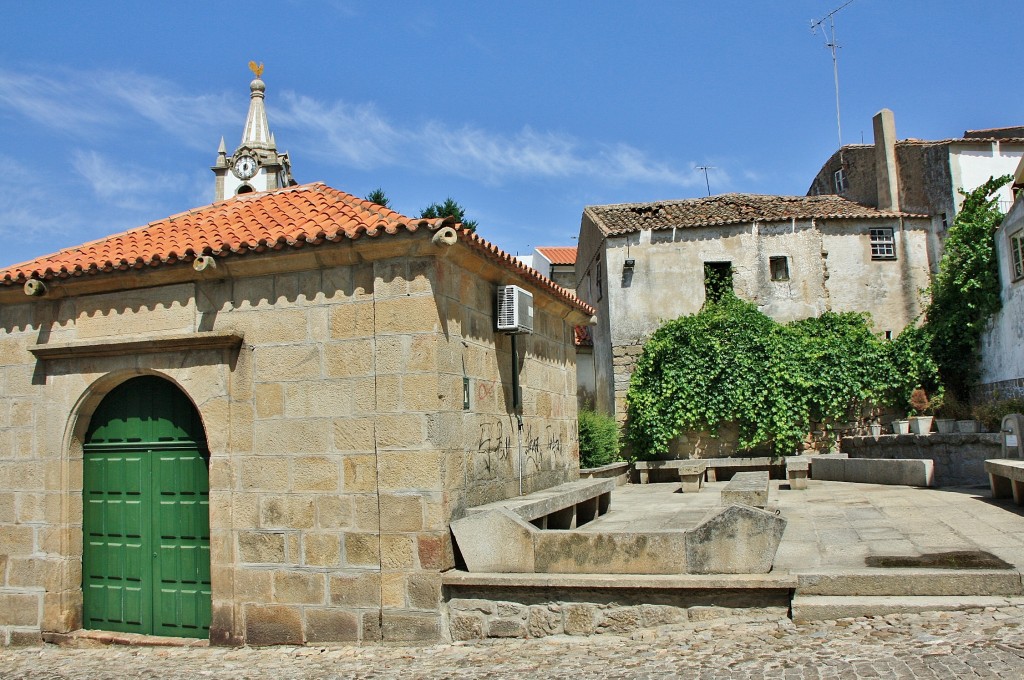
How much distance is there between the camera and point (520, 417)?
27.7 feet

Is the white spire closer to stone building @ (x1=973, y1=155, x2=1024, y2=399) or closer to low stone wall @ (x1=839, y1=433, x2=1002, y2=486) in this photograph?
low stone wall @ (x1=839, y1=433, x2=1002, y2=486)

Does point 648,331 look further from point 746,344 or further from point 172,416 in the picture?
point 172,416

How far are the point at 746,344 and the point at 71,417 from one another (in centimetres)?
1573

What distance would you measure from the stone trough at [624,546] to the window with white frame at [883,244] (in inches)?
710

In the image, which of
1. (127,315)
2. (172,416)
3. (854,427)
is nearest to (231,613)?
(172,416)

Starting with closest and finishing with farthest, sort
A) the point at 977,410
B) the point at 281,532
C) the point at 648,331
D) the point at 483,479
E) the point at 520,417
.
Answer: the point at 281,532, the point at 483,479, the point at 520,417, the point at 977,410, the point at 648,331

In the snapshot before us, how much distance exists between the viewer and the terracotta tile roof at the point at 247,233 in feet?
22.1

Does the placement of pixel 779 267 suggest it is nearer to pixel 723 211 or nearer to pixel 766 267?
pixel 766 267

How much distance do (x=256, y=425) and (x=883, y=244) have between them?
1968cm

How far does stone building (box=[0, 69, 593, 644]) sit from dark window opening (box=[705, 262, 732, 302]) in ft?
46.6

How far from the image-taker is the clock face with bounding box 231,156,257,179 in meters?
A: 13.8

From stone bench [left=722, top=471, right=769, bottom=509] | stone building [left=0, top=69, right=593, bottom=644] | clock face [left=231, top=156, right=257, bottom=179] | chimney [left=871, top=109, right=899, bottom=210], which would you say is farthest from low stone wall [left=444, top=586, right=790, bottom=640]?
chimney [left=871, top=109, right=899, bottom=210]

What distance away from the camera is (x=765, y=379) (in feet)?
64.1

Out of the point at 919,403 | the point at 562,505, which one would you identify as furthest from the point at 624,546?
the point at 919,403
